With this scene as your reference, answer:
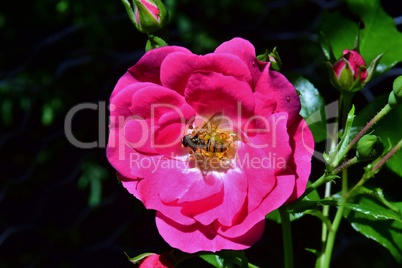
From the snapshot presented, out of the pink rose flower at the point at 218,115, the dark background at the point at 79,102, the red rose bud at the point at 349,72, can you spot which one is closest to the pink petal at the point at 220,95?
the pink rose flower at the point at 218,115

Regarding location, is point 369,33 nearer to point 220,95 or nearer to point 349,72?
point 349,72

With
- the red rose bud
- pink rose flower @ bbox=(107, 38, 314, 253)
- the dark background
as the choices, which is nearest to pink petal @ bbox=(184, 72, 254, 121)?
pink rose flower @ bbox=(107, 38, 314, 253)

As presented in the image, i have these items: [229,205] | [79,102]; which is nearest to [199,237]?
[229,205]

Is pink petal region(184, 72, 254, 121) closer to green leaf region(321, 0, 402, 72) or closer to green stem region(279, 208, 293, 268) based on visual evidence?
green stem region(279, 208, 293, 268)

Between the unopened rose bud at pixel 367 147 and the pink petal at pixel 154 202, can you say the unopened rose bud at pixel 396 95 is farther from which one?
the pink petal at pixel 154 202

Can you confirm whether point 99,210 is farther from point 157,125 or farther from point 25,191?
point 157,125
